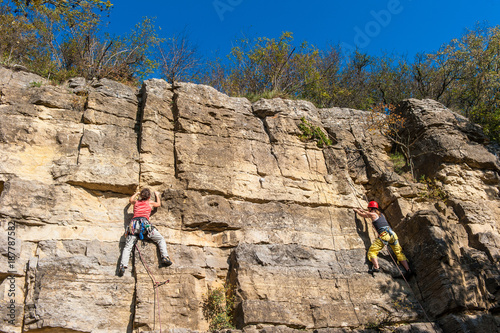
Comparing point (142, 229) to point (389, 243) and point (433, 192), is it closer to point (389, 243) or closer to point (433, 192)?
point (389, 243)

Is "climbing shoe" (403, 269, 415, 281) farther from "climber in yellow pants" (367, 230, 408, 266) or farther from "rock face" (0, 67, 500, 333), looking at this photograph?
"climber in yellow pants" (367, 230, 408, 266)

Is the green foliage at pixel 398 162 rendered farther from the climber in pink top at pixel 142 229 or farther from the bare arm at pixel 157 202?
the climber in pink top at pixel 142 229

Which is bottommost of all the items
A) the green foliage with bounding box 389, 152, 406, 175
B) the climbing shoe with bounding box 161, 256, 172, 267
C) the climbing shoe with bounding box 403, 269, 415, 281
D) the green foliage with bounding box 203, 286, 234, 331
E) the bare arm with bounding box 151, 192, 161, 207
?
the green foliage with bounding box 203, 286, 234, 331

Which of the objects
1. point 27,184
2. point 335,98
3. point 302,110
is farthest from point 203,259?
point 335,98

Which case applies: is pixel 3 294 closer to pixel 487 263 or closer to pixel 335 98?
pixel 487 263

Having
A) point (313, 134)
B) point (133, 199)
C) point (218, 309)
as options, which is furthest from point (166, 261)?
point (313, 134)

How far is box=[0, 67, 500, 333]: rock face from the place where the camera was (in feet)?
27.0

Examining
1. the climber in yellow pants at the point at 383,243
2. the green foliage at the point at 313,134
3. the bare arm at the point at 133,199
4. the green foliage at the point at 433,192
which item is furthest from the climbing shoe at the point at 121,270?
the green foliage at the point at 433,192

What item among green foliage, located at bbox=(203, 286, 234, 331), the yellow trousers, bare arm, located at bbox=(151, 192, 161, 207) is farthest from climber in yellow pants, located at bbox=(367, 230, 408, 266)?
bare arm, located at bbox=(151, 192, 161, 207)

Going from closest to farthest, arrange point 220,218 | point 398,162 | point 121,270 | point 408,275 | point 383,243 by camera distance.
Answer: point 121,270, point 220,218, point 408,275, point 383,243, point 398,162

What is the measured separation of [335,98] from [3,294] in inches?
516

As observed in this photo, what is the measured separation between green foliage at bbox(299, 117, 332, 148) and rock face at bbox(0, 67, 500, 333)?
19cm

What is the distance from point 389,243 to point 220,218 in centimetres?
380

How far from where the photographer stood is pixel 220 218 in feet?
32.4
